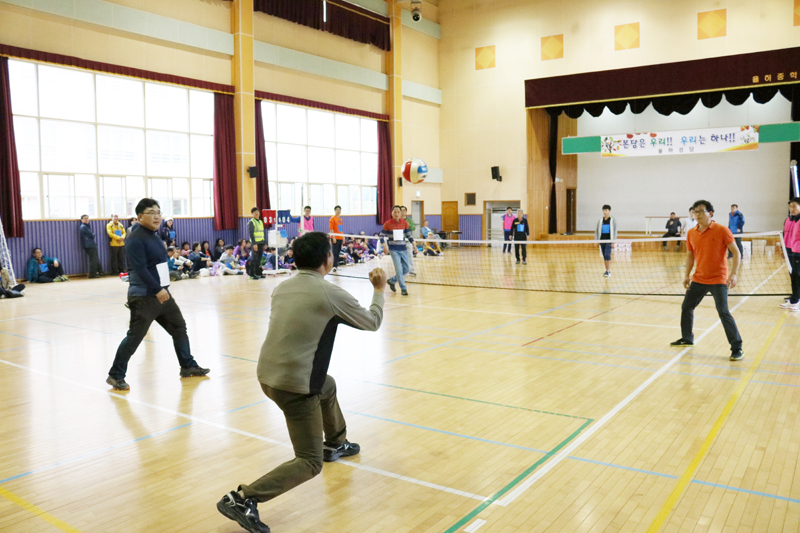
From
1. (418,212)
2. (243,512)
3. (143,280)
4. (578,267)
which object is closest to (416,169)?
(578,267)

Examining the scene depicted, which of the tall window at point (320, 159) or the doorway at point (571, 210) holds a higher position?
the tall window at point (320, 159)

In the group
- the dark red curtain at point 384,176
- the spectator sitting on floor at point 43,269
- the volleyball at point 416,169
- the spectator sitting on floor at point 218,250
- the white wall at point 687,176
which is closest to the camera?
the spectator sitting on floor at point 43,269

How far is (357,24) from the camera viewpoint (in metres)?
27.5

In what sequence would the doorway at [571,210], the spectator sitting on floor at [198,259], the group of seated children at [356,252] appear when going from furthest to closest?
the doorway at [571,210] < the group of seated children at [356,252] < the spectator sitting on floor at [198,259]

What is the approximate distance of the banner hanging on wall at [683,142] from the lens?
25.1 meters

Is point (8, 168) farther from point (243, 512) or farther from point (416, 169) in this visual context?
point (243, 512)

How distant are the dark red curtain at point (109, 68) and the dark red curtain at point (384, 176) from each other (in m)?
8.65

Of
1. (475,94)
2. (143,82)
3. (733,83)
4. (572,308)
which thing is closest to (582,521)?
(572,308)

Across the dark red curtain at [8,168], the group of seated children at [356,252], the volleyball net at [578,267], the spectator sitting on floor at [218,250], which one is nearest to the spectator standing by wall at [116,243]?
the dark red curtain at [8,168]

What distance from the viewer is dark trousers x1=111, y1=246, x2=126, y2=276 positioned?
1908 centimetres

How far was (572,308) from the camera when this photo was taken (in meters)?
11.6

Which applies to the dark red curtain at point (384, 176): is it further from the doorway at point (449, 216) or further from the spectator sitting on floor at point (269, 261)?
the spectator sitting on floor at point (269, 261)

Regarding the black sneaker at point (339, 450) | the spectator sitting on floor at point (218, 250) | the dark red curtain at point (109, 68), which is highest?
the dark red curtain at point (109, 68)

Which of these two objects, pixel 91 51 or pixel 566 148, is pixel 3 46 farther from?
pixel 566 148
